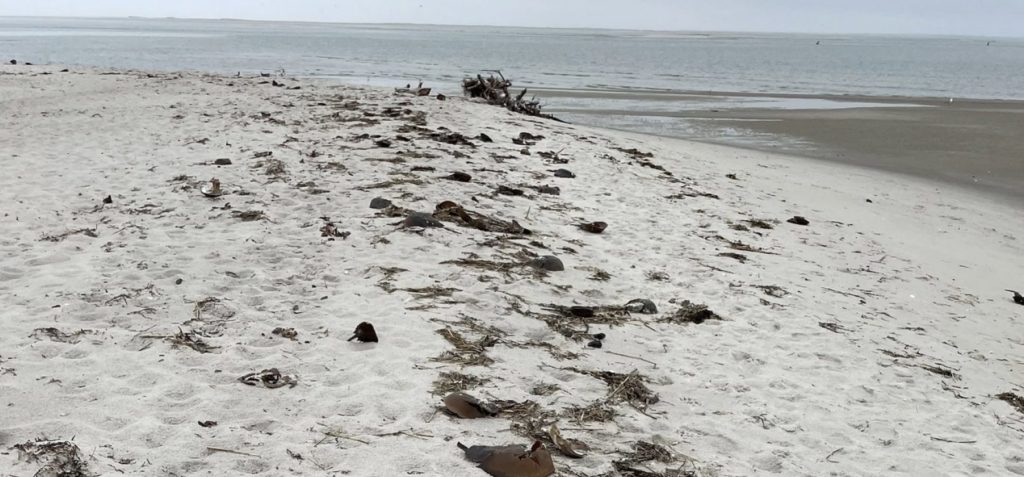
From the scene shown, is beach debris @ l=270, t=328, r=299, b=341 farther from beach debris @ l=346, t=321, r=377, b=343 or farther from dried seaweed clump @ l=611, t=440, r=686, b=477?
dried seaweed clump @ l=611, t=440, r=686, b=477

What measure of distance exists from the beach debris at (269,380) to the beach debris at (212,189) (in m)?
3.58

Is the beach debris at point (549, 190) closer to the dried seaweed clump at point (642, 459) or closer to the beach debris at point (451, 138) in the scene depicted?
the beach debris at point (451, 138)

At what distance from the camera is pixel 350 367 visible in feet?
12.7

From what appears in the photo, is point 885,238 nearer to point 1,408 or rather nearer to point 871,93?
point 1,408

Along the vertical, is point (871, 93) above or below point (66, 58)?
above

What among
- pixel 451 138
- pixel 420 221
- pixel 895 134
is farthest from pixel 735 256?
pixel 895 134

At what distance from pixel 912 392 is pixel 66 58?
121 feet

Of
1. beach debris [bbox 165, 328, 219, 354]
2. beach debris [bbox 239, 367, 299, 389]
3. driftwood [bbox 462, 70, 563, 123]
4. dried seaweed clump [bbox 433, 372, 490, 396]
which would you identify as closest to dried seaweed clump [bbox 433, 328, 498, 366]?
dried seaweed clump [bbox 433, 372, 490, 396]

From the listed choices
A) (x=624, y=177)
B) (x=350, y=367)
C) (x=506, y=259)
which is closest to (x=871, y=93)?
(x=624, y=177)

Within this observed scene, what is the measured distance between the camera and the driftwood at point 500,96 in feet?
50.6

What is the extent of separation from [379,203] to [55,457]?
4.16 metres

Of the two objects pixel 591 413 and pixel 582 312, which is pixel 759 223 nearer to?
pixel 582 312

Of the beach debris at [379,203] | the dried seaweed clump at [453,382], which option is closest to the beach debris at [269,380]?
the dried seaweed clump at [453,382]

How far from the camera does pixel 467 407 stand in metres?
3.45
